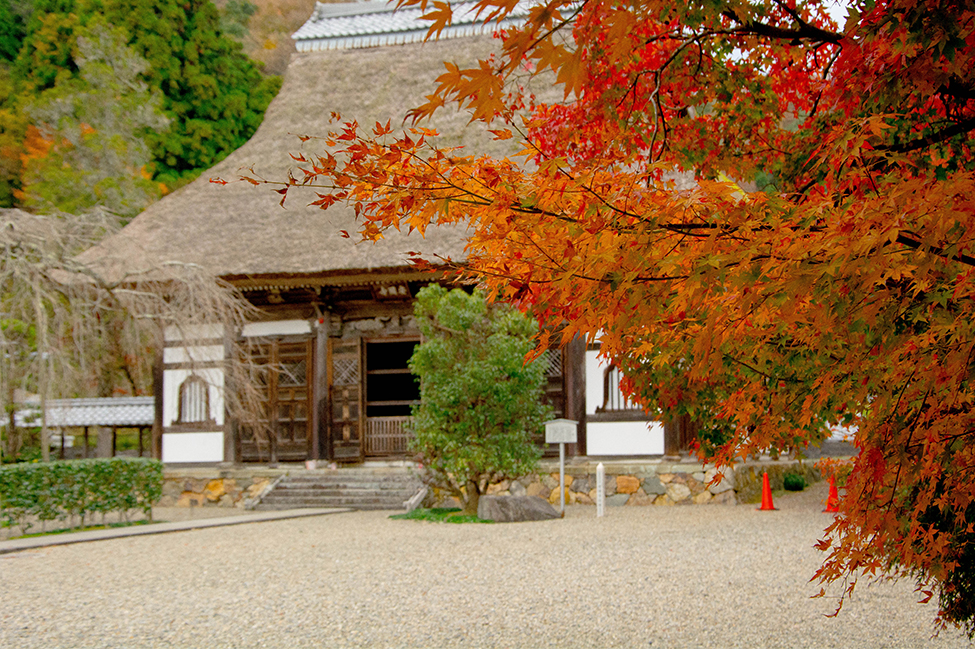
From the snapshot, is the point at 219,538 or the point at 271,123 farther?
the point at 271,123

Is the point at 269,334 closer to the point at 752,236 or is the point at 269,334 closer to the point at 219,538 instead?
the point at 219,538

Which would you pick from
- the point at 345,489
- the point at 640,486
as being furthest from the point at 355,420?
the point at 640,486

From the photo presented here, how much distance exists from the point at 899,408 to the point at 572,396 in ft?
37.7

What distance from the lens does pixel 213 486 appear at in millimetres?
15297

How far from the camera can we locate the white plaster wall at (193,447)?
15398 millimetres

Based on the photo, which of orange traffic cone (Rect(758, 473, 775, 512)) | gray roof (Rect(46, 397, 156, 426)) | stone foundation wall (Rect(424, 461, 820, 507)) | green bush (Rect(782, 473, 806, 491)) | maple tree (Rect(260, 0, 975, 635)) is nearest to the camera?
maple tree (Rect(260, 0, 975, 635))

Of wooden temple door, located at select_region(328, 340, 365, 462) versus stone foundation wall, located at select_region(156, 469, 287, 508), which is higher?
wooden temple door, located at select_region(328, 340, 365, 462)

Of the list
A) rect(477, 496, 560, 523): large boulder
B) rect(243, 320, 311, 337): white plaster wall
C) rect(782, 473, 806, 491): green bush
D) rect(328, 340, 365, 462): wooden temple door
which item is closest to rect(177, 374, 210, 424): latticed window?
rect(243, 320, 311, 337): white plaster wall

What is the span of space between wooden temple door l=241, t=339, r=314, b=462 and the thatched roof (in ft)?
5.36

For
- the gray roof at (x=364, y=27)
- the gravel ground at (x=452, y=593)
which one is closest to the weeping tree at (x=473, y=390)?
the gravel ground at (x=452, y=593)

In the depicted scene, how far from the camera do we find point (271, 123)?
60.8ft

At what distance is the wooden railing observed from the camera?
15.1m

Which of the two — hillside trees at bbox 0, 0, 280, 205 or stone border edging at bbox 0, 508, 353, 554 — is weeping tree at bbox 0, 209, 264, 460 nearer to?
stone border edging at bbox 0, 508, 353, 554

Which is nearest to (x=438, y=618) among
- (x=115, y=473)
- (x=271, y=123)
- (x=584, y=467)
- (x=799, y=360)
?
(x=799, y=360)
